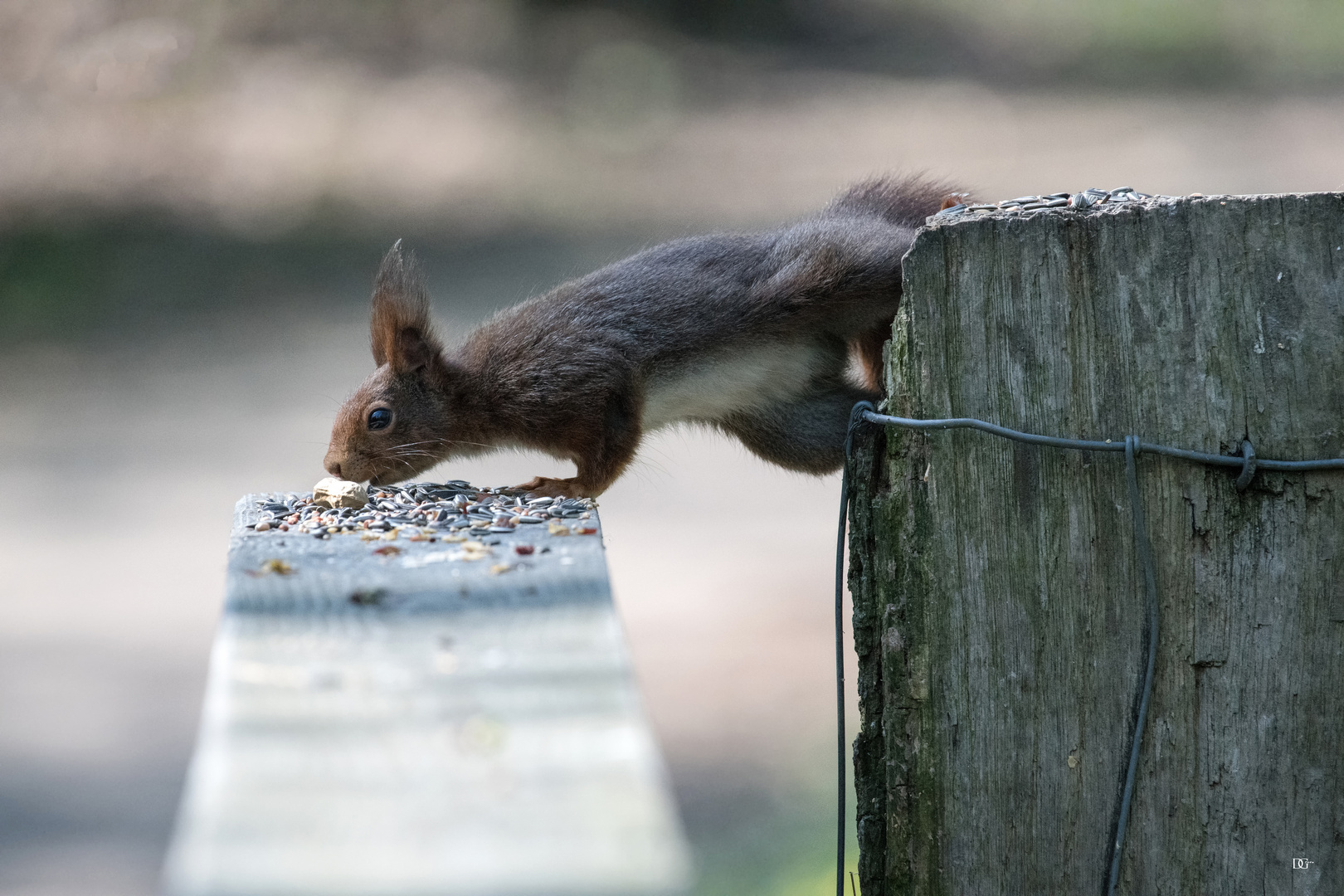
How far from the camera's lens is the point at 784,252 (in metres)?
3.19

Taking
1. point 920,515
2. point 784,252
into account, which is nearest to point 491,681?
point 920,515

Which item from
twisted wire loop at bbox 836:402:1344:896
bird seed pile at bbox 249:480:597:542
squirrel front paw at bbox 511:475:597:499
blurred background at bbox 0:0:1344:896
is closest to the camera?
twisted wire loop at bbox 836:402:1344:896

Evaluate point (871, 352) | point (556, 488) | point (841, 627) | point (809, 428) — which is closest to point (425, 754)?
point (841, 627)

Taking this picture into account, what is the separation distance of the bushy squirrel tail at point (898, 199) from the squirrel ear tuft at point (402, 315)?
3.69 feet

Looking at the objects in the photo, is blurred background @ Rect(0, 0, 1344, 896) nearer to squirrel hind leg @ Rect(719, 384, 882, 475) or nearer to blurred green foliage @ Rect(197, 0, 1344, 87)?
blurred green foliage @ Rect(197, 0, 1344, 87)

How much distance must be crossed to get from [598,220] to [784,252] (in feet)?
23.9

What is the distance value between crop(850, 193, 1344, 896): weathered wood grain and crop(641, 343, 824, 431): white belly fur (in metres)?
1.11

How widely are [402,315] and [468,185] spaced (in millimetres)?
7060

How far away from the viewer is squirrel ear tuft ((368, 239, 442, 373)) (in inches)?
139

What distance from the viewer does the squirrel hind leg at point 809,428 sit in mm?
3236

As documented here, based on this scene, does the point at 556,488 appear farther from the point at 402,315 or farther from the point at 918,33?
the point at 918,33

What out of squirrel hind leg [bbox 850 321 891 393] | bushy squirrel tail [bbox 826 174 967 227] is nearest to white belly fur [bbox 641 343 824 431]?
squirrel hind leg [bbox 850 321 891 393]

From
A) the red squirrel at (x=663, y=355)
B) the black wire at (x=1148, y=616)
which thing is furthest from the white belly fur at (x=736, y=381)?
the black wire at (x=1148, y=616)

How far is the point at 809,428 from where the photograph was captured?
325 centimetres
